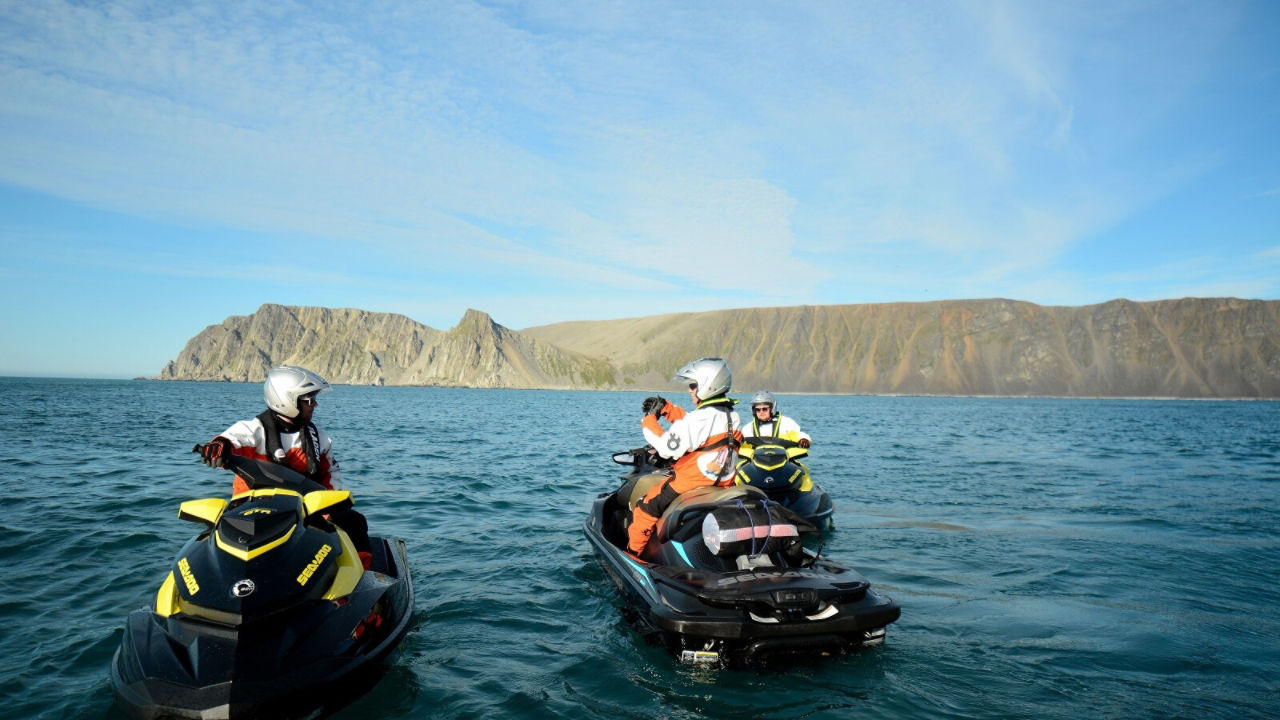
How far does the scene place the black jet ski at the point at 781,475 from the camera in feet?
33.0

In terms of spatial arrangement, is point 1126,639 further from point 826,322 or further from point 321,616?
point 826,322

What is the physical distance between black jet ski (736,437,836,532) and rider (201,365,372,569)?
226 inches

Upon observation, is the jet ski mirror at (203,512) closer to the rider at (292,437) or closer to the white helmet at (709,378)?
the rider at (292,437)

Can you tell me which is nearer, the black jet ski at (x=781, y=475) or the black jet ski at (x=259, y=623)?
the black jet ski at (x=259, y=623)

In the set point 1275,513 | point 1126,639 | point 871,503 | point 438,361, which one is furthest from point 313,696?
point 438,361

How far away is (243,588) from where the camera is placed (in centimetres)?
394

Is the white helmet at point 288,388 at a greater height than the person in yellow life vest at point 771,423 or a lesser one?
greater

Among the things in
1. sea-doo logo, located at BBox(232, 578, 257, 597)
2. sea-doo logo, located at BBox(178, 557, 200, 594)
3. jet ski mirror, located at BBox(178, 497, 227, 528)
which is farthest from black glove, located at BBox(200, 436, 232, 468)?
sea-doo logo, located at BBox(232, 578, 257, 597)

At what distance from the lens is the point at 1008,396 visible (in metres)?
169

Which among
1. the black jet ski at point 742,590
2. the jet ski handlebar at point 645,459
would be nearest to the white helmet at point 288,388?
the black jet ski at point 742,590

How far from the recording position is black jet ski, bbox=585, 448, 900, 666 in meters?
5.07

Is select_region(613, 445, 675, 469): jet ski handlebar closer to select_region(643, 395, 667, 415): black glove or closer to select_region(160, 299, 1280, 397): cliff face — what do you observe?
select_region(643, 395, 667, 415): black glove

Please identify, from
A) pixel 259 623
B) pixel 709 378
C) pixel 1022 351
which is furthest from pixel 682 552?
pixel 1022 351

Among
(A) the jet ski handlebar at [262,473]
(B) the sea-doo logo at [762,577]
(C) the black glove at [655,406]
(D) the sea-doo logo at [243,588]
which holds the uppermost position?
(C) the black glove at [655,406]
